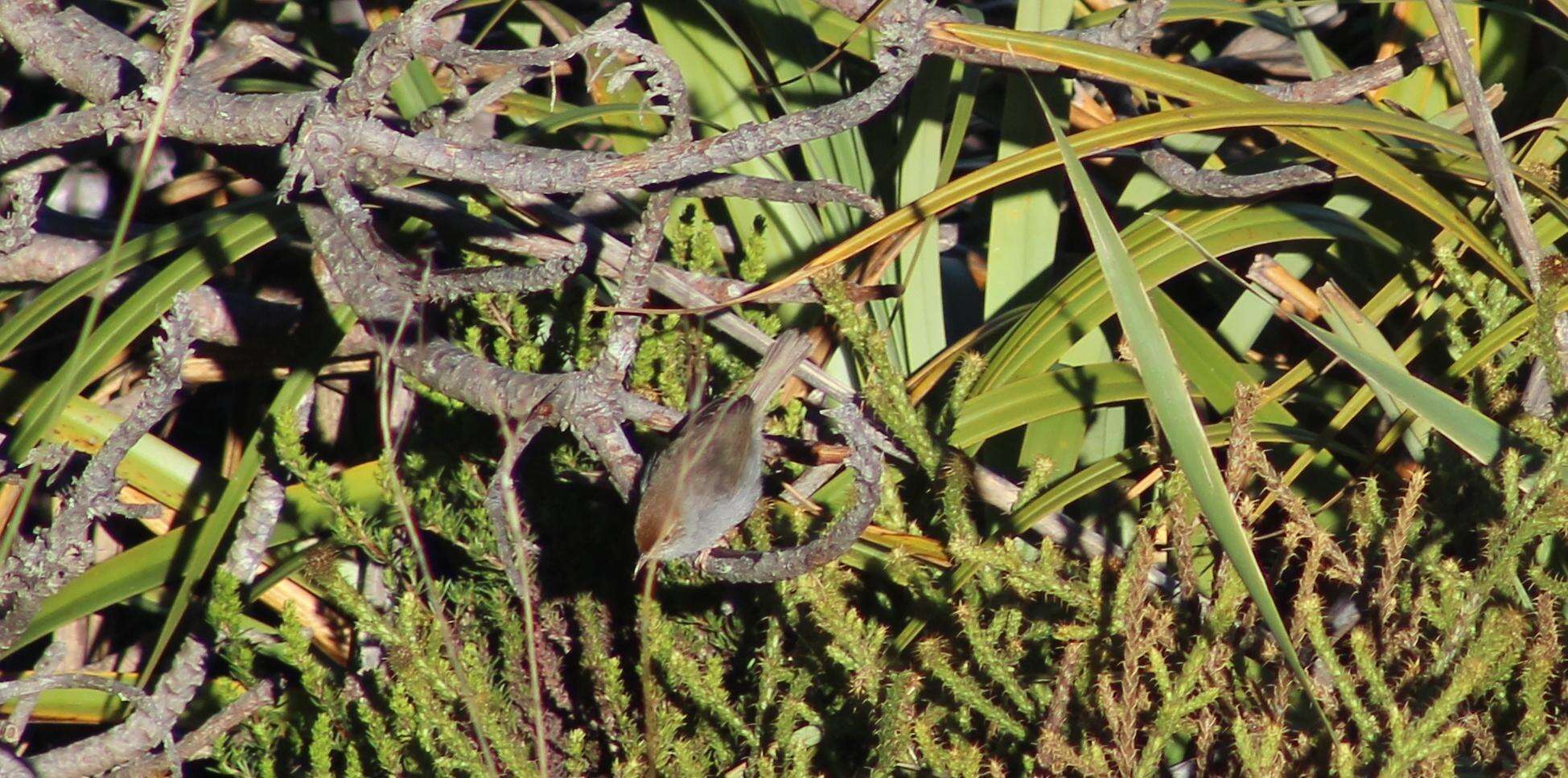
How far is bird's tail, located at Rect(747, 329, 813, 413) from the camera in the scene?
1.92 metres

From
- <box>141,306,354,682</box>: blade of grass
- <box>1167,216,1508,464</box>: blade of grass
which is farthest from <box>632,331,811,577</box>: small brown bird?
<box>1167,216,1508,464</box>: blade of grass

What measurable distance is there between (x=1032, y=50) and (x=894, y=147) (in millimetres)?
580

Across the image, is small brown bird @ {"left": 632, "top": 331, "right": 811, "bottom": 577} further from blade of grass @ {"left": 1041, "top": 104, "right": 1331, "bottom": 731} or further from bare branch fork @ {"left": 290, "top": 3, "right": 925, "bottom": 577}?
blade of grass @ {"left": 1041, "top": 104, "right": 1331, "bottom": 731}

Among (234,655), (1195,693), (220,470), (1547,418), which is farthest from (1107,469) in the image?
(220,470)

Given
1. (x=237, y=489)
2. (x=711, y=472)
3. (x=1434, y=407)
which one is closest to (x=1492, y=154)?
(x=1434, y=407)

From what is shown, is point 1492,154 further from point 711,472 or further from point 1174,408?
point 711,472

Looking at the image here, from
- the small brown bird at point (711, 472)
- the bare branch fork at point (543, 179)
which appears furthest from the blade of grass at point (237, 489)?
the small brown bird at point (711, 472)

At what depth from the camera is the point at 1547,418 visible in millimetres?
1734

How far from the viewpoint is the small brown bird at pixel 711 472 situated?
175 cm

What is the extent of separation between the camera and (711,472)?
1.88 m

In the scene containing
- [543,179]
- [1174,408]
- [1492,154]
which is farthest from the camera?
[1492,154]

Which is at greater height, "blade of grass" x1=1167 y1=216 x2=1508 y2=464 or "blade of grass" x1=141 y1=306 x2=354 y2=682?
"blade of grass" x1=1167 y1=216 x2=1508 y2=464

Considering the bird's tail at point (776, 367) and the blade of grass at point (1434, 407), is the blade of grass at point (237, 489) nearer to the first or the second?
the bird's tail at point (776, 367)

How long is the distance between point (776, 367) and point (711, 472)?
19 cm
